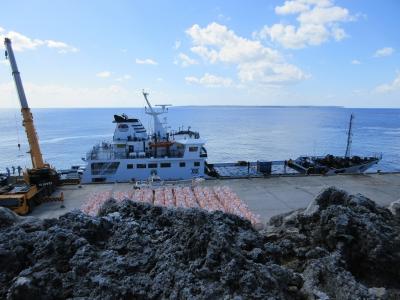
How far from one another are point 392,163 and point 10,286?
54.3 m

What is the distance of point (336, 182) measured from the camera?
23.4 metres

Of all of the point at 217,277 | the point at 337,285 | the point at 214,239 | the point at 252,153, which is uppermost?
the point at 214,239

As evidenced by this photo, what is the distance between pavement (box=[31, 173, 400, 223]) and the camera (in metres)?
18.1

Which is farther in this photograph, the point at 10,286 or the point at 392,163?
the point at 392,163

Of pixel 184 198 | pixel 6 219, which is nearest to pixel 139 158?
pixel 184 198

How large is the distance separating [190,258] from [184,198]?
1429 centimetres

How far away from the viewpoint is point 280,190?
21.3 m

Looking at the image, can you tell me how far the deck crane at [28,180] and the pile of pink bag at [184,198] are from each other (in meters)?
3.12

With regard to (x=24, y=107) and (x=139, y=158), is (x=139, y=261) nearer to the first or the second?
(x=24, y=107)

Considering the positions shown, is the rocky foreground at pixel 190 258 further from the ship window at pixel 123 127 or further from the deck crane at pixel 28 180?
the ship window at pixel 123 127

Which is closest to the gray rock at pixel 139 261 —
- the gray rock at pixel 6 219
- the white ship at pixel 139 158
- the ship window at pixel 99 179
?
the gray rock at pixel 6 219

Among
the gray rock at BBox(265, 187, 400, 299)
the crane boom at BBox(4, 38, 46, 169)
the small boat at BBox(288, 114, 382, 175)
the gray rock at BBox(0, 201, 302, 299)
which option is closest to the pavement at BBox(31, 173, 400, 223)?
the crane boom at BBox(4, 38, 46, 169)

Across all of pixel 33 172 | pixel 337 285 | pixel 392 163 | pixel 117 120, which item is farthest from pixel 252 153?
pixel 337 285

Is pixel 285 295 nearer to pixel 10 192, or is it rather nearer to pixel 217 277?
pixel 217 277
